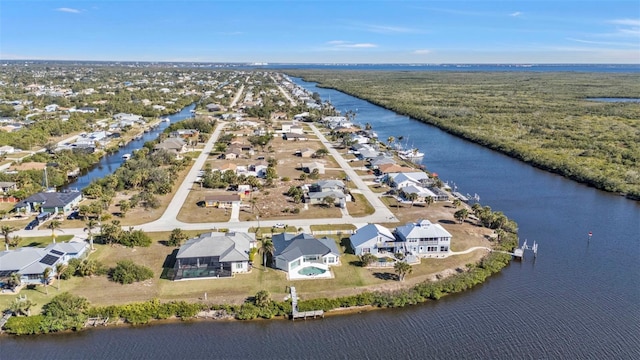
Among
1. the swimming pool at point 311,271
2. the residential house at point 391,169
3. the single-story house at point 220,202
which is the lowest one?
the swimming pool at point 311,271

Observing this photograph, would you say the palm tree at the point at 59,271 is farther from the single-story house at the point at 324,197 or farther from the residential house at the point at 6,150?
the residential house at the point at 6,150

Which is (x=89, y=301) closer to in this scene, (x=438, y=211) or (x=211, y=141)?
(x=438, y=211)

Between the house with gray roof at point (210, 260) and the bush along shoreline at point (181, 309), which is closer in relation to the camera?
the bush along shoreline at point (181, 309)

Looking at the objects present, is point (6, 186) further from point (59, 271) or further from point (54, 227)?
point (59, 271)

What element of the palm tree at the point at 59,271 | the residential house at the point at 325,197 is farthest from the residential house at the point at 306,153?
the palm tree at the point at 59,271

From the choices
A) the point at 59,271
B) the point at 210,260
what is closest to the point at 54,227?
the point at 59,271

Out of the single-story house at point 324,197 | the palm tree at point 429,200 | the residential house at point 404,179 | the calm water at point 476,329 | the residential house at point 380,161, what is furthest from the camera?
the residential house at point 380,161
